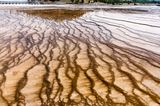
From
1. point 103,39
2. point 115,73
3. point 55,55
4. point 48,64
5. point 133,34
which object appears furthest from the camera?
point 133,34

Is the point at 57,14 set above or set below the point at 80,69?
below

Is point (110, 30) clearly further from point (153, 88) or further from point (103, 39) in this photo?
point (153, 88)

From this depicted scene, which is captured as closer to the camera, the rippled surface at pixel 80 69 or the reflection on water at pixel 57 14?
the rippled surface at pixel 80 69

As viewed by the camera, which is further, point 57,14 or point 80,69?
point 57,14

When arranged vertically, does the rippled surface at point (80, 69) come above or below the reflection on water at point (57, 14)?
above

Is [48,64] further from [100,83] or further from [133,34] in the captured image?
[133,34]

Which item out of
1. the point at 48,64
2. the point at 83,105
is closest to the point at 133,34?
the point at 48,64

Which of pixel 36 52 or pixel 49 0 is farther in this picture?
pixel 49 0

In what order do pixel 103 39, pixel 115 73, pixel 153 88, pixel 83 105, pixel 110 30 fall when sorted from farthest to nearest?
1. pixel 110 30
2. pixel 103 39
3. pixel 115 73
4. pixel 153 88
5. pixel 83 105
